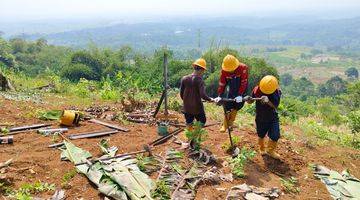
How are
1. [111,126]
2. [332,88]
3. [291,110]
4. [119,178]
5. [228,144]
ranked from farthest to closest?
1. [332,88]
2. [291,110]
3. [111,126]
4. [228,144]
5. [119,178]

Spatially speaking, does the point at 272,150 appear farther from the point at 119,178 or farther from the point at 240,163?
the point at 119,178

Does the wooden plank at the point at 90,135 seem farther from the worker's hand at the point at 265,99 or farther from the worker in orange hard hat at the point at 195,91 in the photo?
the worker's hand at the point at 265,99

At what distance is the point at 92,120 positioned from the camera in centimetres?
1020

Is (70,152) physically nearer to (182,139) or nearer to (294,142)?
(182,139)

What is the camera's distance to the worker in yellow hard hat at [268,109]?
767 cm

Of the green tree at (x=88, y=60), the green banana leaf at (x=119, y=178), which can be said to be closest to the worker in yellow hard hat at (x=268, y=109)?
the green banana leaf at (x=119, y=178)

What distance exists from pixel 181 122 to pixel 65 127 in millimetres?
2932

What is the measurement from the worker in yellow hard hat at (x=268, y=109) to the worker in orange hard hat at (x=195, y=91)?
3.24ft

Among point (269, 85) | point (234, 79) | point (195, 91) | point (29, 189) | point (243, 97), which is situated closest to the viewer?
point (29, 189)

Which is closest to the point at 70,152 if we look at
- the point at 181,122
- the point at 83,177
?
the point at 83,177

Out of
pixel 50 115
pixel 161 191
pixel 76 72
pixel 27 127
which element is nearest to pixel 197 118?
pixel 161 191

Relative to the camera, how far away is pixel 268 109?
26.1 ft

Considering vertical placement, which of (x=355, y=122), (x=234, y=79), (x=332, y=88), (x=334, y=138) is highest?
(x=234, y=79)

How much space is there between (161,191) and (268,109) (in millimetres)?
2915
